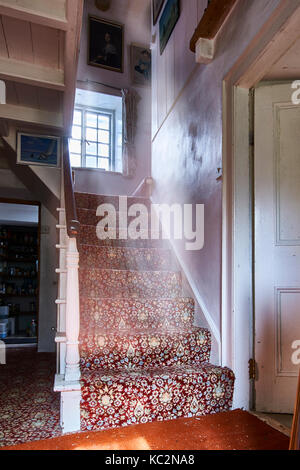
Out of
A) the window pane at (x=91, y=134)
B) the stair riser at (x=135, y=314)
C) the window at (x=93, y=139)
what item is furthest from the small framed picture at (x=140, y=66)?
the stair riser at (x=135, y=314)

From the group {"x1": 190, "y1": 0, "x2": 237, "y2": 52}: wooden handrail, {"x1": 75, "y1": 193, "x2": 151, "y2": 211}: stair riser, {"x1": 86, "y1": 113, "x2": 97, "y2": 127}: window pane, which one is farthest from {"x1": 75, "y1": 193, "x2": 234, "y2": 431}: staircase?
{"x1": 86, "y1": 113, "x2": 97, "y2": 127}: window pane

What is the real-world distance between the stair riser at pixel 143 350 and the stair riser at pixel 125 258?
812 millimetres

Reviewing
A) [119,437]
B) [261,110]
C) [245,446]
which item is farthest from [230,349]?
[261,110]

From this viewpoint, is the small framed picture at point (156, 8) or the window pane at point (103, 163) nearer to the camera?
the small framed picture at point (156, 8)

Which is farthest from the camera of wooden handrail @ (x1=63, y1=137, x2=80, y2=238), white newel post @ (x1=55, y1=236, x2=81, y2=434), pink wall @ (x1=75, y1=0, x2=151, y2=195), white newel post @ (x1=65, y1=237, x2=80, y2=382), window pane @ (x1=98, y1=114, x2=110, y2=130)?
window pane @ (x1=98, y1=114, x2=110, y2=130)

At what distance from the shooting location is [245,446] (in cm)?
151

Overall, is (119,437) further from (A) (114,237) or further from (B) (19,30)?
(B) (19,30)

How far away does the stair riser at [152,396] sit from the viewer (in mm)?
1680

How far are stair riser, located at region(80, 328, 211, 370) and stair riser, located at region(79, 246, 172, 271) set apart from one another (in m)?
0.81

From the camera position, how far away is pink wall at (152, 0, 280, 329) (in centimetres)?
208

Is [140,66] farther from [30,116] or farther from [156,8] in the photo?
[30,116]

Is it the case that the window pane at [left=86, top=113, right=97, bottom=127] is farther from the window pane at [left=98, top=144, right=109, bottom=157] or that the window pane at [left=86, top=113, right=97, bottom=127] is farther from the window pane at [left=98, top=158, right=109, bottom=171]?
the window pane at [left=98, top=158, right=109, bottom=171]

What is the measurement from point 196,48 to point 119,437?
249cm

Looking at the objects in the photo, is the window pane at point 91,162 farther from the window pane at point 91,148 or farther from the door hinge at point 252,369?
the door hinge at point 252,369
